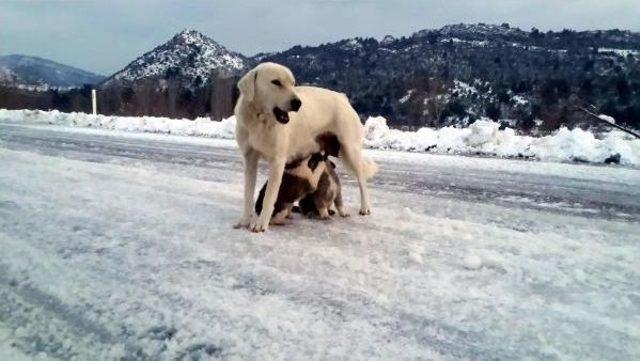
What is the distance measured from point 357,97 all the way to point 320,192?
51.1m

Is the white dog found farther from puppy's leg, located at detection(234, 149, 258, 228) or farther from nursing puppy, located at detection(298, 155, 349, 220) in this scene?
nursing puppy, located at detection(298, 155, 349, 220)

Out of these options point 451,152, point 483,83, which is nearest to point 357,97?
point 483,83

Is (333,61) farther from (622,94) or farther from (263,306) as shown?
(263,306)

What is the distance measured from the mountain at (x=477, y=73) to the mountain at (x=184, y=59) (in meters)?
9.92

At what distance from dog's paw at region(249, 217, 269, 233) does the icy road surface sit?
0.07m

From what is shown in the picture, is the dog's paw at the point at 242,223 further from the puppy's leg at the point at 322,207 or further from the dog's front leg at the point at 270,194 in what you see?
the puppy's leg at the point at 322,207

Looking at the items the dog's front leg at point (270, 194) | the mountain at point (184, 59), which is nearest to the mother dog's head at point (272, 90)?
the dog's front leg at point (270, 194)

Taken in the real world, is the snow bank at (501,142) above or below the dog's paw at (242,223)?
above

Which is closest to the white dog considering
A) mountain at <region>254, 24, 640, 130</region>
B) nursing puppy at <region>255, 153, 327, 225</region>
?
nursing puppy at <region>255, 153, 327, 225</region>

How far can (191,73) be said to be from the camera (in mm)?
95500

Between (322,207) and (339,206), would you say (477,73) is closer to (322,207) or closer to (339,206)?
(339,206)

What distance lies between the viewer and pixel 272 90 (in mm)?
4199

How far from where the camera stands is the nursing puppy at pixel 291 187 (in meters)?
4.89

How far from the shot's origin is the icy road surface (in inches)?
89.5
